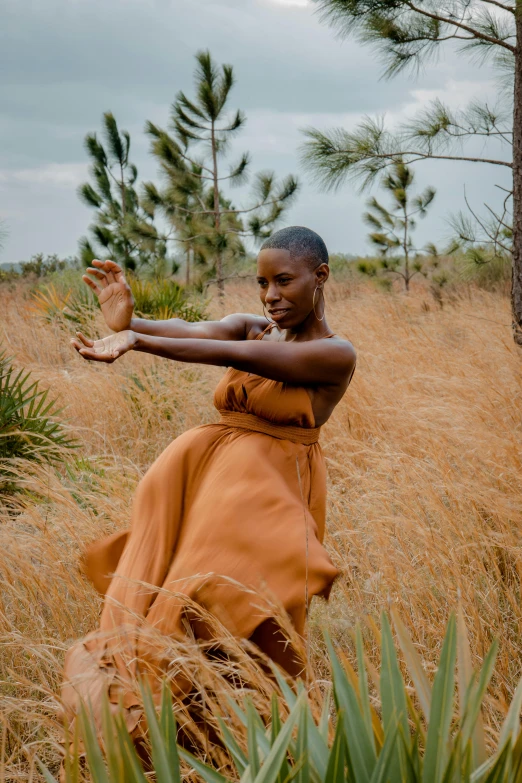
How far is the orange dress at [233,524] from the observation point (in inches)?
73.2

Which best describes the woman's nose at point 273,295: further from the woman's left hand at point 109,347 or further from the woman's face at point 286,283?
the woman's left hand at point 109,347

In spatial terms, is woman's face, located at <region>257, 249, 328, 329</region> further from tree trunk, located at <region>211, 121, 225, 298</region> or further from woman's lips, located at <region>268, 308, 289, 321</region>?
tree trunk, located at <region>211, 121, 225, 298</region>

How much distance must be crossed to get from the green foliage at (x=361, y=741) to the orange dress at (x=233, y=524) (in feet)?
1.55

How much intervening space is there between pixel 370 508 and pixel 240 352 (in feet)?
4.23

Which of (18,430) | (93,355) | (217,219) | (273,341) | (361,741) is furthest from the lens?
(217,219)

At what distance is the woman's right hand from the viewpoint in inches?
79.4

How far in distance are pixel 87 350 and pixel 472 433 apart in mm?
2304

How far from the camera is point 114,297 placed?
2.03m

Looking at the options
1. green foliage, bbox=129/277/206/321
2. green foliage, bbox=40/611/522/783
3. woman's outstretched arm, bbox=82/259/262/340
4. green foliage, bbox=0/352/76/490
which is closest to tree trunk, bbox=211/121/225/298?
green foliage, bbox=129/277/206/321

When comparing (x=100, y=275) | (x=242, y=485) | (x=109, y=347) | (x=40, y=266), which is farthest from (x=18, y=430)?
(x=40, y=266)

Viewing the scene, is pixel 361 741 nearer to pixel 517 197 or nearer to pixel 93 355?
pixel 93 355

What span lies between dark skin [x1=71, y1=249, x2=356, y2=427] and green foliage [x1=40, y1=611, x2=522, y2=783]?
0.83 m

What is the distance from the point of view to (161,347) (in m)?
1.92

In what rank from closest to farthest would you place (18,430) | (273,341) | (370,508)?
(273,341) < (370,508) < (18,430)
